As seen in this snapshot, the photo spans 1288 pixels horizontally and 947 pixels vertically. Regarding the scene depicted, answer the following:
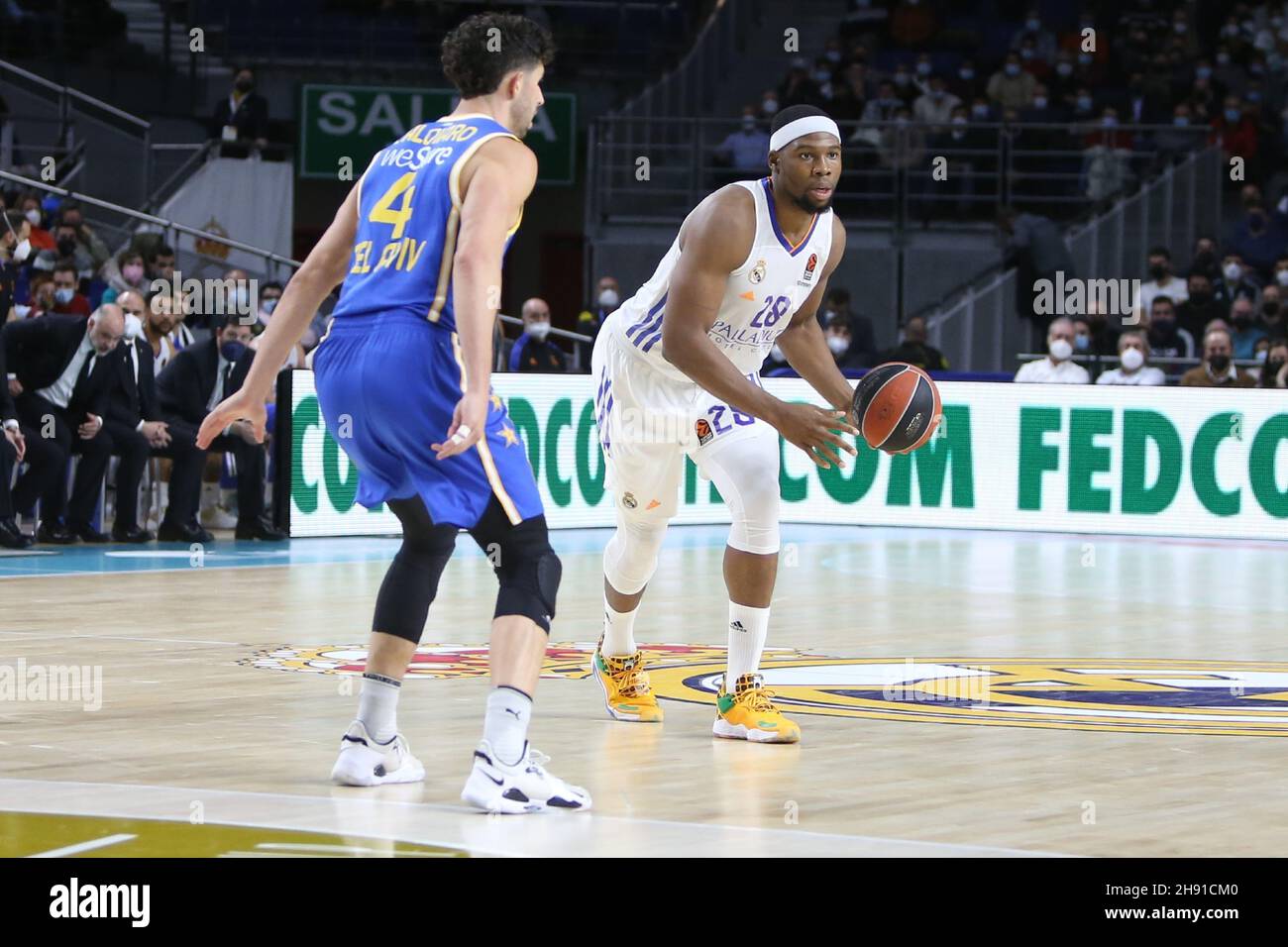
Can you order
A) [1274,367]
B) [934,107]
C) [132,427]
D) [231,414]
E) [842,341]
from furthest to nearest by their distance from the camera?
[934,107]
[842,341]
[1274,367]
[132,427]
[231,414]

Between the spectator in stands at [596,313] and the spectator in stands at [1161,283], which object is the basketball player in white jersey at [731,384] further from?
the spectator in stands at [1161,283]

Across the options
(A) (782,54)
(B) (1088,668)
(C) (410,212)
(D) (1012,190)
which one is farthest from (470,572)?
(A) (782,54)

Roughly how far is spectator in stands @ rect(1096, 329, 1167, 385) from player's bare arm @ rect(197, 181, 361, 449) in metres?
13.9

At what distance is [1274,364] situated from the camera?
19234 mm

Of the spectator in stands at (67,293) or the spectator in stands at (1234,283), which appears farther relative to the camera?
the spectator in stands at (1234,283)

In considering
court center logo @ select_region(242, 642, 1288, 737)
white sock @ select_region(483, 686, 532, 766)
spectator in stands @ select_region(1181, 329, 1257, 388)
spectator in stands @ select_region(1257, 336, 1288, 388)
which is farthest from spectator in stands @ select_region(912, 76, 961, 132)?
white sock @ select_region(483, 686, 532, 766)

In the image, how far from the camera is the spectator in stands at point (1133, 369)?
1916cm

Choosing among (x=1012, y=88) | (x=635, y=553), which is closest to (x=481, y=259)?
(x=635, y=553)

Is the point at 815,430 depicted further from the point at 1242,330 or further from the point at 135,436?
the point at 1242,330

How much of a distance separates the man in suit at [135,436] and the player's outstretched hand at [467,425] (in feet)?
36.1

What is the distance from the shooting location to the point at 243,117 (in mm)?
24281

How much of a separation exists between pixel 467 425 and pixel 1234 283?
61.2 feet

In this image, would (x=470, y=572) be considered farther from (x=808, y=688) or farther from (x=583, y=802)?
(x=583, y=802)

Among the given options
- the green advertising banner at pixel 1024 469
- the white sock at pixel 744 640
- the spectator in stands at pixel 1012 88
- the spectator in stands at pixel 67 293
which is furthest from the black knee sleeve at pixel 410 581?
the spectator in stands at pixel 1012 88
